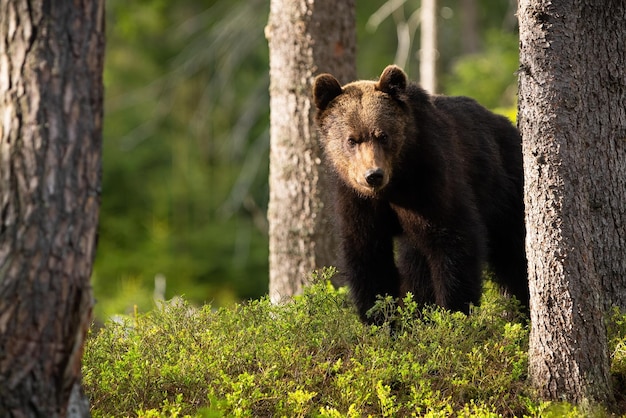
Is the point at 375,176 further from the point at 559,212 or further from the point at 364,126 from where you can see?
the point at 559,212

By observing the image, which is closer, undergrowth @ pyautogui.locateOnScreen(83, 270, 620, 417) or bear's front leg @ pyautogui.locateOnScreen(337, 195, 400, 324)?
undergrowth @ pyautogui.locateOnScreen(83, 270, 620, 417)

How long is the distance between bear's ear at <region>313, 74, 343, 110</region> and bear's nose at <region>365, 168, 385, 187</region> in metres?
0.90

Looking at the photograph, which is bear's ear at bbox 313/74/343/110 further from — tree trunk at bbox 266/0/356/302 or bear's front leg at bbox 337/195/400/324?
tree trunk at bbox 266/0/356/302

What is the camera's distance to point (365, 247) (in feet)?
20.3

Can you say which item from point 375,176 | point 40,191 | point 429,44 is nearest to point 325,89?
point 375,176

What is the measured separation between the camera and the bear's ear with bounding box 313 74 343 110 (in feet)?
20.5

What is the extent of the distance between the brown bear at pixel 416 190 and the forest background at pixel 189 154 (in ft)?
39.1

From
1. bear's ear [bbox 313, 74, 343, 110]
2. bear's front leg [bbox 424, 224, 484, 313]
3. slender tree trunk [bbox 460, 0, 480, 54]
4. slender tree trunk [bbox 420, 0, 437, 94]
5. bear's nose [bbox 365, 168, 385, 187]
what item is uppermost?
slender tree trunk [bbox 460, 0, 480, 54]

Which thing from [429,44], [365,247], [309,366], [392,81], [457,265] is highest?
[429,44]

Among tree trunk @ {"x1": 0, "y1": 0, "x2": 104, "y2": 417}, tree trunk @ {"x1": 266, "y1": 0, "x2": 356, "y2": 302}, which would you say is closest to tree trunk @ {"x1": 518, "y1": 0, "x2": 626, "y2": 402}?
tree trunk @ {"x1": 0, "y1": 0, "x2": 104, "y2": 417}

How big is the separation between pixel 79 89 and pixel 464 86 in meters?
12.0

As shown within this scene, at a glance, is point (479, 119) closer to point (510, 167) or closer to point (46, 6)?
point (510, 167)

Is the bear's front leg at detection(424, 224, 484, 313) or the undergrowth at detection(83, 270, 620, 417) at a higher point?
the bear's front leg at detection(424, 224, 484, 313)

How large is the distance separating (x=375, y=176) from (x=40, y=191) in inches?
104
